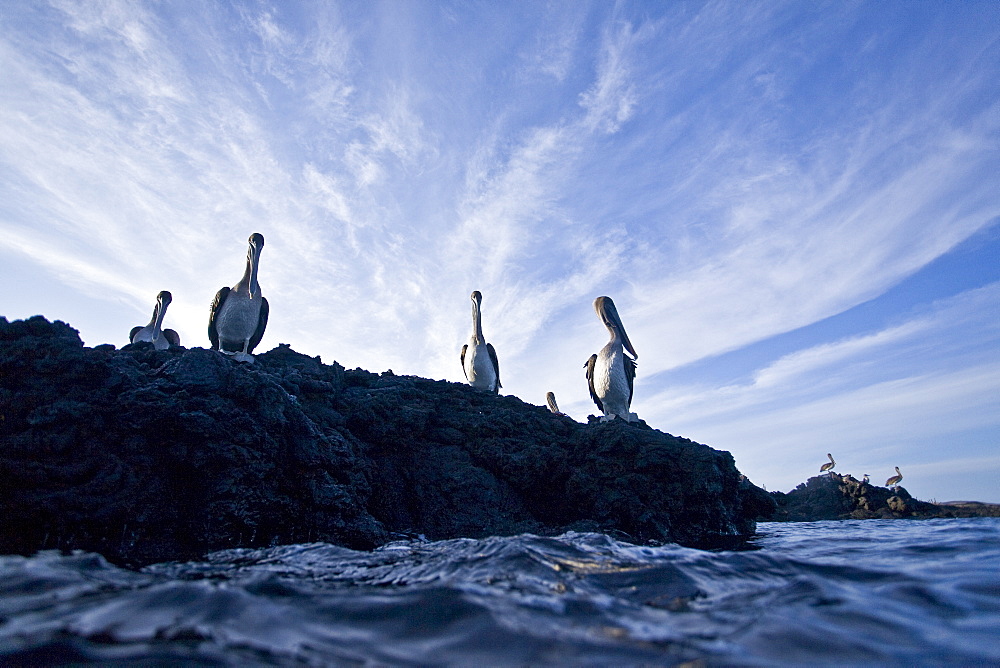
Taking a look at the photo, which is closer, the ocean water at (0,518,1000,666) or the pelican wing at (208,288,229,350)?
the ocean water at (0,518,1000,666)

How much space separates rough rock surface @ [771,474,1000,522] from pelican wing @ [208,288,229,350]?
16.5 metres

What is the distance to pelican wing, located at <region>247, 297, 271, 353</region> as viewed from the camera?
12344 millimetres

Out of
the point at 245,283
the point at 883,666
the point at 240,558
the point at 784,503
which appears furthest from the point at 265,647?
the point at 784,503

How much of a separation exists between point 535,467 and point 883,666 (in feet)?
23.9

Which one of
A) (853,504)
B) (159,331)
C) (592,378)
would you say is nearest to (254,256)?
(159,331)

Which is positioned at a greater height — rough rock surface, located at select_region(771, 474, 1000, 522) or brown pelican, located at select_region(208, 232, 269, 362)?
brown pelican, located at select_region(208, 232, 269, 362)

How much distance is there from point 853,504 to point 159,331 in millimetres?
22802

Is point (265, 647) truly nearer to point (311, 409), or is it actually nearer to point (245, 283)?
point (311, 409)

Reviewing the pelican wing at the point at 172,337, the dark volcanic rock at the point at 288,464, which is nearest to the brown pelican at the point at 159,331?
the pelican wing at the point at 172,337

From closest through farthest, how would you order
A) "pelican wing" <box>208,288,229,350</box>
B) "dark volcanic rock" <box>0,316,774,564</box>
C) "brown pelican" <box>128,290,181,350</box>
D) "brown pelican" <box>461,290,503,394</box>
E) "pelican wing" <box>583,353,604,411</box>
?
"dark volcanic rock" <box>0,316,774,564</box> < "pelican wing" <box>208,288,229,350</box> < "pelican wing" <box>583,353,604,411</box> < "brown pelican" <box>128,290,181,350</box> < "brown pelican" <box>461,290,503,394</box>

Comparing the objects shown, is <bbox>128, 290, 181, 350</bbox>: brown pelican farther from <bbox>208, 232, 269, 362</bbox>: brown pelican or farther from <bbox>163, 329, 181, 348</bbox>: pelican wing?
<bbox>208, 232, 269, 362</bbox>: brown pelican

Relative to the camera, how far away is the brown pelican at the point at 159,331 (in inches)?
→ 637

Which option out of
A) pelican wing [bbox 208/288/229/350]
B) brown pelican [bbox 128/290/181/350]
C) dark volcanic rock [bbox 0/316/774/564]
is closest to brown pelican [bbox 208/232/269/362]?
pelican wing [bbox 208/288/229/350]

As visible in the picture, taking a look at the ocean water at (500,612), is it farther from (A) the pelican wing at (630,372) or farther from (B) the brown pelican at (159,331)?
(B) the brown pelican at (159,331)
